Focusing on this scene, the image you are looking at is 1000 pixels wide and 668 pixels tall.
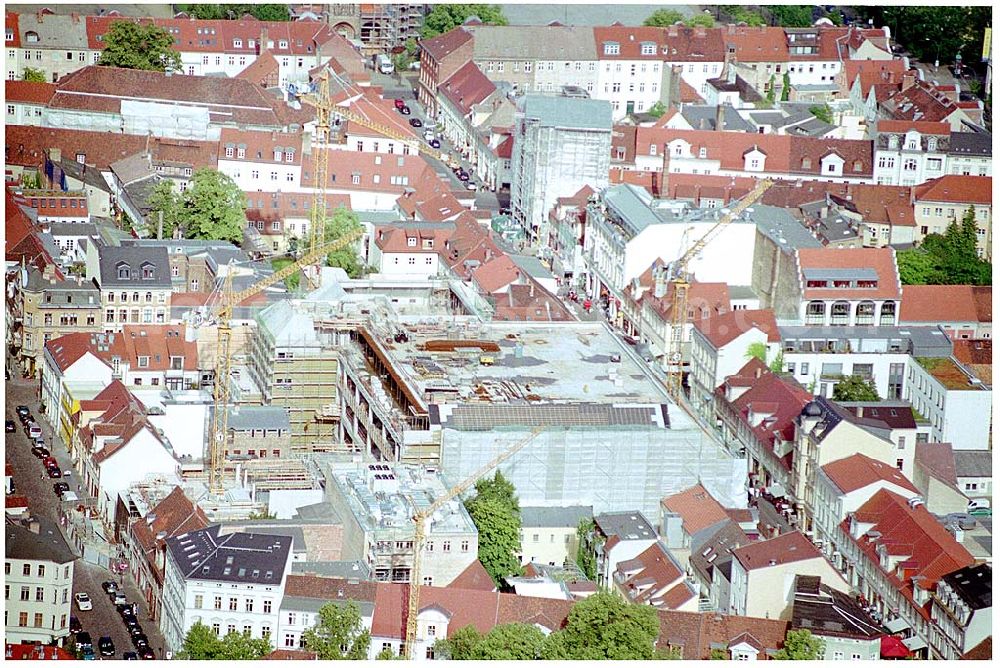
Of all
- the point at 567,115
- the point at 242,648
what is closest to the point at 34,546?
the point at 242,648

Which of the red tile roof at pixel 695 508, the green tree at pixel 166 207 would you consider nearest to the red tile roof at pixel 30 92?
the green tree at pixel 166 207

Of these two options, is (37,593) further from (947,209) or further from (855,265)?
(947,209)

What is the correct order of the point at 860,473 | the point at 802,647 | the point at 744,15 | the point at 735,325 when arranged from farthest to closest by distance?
the point at 744,15, the point at 735,325, the point at 860,473, the point at 802,647

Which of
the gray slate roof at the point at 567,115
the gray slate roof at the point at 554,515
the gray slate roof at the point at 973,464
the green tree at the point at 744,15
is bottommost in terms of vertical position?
the gray slate roof at the point at 554,515

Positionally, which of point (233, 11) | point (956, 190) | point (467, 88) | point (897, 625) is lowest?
point (897, 625)

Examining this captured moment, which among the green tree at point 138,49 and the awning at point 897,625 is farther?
the green tree at point 138,49

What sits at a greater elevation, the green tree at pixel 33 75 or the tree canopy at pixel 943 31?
the tree canopy at pixel 943 31

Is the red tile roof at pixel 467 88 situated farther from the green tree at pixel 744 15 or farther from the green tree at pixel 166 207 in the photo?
the green tree at pixel 744 15

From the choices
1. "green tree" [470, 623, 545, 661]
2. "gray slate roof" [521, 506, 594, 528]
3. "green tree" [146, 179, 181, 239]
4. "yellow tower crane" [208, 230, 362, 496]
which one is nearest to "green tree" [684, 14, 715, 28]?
"green tree" [146, 179, 181, 239]
